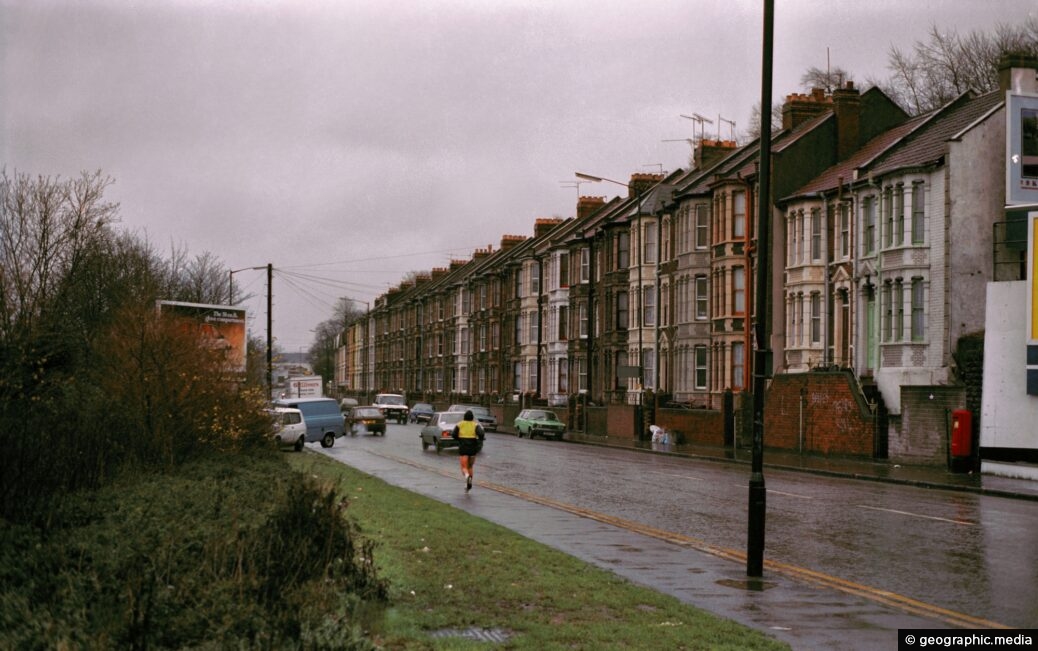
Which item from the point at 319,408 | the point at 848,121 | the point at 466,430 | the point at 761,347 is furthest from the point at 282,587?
the point at 848,121

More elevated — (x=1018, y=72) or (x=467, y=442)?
(x=1018, y=72)

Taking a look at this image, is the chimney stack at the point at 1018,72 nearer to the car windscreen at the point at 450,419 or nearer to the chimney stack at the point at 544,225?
the car windscreen at the point at 450,419

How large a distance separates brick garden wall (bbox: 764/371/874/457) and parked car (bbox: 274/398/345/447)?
1823cm

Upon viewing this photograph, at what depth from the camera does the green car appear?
181 feet

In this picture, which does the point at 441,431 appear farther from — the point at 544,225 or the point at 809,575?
the point at 544,225

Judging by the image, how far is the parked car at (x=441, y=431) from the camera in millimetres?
40344

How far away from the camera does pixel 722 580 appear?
488 inches

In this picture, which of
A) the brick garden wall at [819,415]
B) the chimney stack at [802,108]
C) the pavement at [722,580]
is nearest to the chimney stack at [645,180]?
the chimney stack at [802,108]

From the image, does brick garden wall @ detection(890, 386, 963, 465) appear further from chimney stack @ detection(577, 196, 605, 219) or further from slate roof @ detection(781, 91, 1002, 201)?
chimney stack @ detection(577, 196, 605, 219)

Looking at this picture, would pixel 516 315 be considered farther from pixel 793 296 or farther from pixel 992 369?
pixel 992 369

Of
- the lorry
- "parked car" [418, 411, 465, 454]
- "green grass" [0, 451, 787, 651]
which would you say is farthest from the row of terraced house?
"green grass" [0, 451, 787, 651]

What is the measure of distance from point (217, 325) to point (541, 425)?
938 inches

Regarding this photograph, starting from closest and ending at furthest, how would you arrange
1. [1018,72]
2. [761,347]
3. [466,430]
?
[761,347]
[466,430]
[1018,72]

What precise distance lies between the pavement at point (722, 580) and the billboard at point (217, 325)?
16.9 ft
